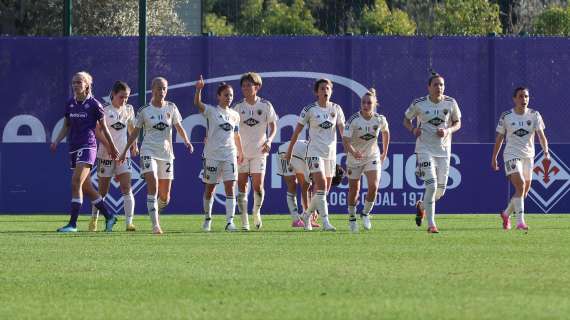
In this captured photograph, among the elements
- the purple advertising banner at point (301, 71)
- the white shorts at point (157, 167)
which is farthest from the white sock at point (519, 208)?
the purple advertising banner at point (301, 71)

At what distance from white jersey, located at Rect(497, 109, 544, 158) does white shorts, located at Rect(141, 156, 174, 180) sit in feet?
14.9

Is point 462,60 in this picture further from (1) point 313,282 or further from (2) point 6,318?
(2) point 6,318

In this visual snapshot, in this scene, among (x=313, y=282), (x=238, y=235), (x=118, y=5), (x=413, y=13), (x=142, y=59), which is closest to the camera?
(x=313, y=282)

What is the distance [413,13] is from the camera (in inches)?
2530

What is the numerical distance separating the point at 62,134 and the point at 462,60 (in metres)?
11.1

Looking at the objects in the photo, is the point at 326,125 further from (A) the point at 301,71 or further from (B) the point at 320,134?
(A) the point at 301,71

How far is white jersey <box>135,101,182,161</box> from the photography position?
18.0 metres

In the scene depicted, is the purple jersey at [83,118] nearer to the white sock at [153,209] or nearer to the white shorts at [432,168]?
the white sock at [153,209]

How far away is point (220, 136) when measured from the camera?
18.5 m

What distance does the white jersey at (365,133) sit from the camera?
1881 centimetres

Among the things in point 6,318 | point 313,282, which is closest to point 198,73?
point 313,282

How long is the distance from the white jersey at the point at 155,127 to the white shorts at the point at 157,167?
67 mm

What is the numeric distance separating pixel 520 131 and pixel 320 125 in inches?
109

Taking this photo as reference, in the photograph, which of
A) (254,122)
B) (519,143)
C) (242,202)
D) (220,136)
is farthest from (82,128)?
(519,143)
